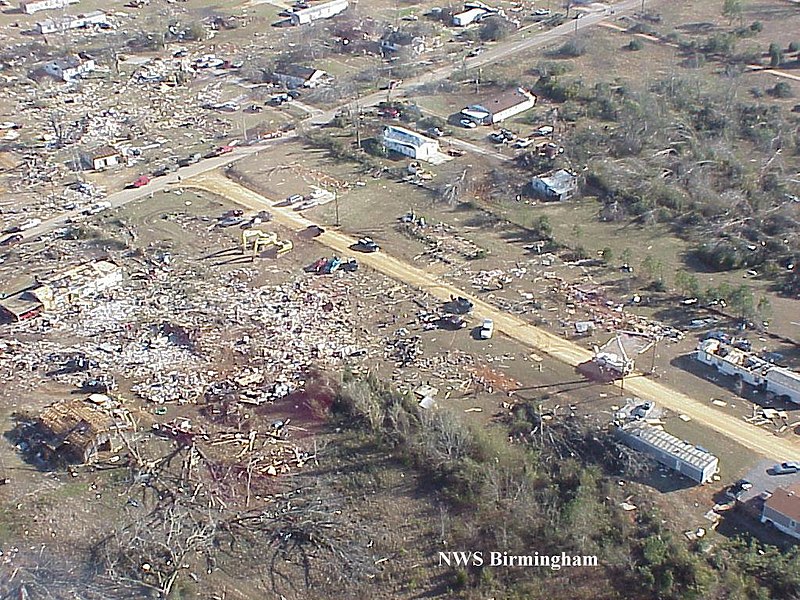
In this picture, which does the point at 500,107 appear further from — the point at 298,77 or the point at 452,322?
the point at 452,322

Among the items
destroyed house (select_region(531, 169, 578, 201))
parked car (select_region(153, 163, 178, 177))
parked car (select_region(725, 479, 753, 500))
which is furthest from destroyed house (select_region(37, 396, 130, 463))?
destroyed house (select_region(531, 169, 578, 201))

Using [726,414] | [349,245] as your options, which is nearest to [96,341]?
[349,245]

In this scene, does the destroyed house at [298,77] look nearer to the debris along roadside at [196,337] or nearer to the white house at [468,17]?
the white house at [468,17]

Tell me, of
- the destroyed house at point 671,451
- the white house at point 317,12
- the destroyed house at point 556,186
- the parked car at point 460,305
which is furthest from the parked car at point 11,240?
the white house at point 317,12

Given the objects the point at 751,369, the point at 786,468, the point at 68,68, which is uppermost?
the point at 68,68

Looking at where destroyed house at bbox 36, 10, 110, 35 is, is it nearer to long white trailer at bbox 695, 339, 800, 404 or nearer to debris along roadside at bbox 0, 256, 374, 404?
debris along roadside at bbox 0, 256, 374, 404

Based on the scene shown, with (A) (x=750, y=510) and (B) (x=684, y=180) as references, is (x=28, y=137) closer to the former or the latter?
(B) (x=684, y=180)

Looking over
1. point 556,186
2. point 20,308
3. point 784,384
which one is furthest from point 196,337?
point 784,384

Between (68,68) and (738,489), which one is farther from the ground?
(68,68)

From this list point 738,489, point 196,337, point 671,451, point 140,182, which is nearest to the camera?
point 738,489
